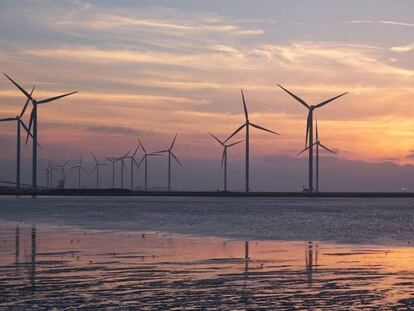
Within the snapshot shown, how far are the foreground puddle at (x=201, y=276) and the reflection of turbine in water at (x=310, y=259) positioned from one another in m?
0.04

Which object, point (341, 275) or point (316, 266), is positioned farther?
point (316, 266)

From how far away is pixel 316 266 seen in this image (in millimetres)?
33938

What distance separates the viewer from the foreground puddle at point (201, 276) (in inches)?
899

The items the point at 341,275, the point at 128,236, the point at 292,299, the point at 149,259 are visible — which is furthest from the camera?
the point at 128,236

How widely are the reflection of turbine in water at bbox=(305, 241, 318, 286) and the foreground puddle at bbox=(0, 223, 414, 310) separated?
4 cm

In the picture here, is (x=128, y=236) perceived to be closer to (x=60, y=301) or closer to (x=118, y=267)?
(x=118, y=267)

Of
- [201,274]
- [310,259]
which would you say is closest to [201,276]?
[201,274]

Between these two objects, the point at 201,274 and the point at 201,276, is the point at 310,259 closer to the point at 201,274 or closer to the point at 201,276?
the point at 201,274

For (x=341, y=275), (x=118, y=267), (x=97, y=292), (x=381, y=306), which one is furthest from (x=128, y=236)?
(x=381, y=306)

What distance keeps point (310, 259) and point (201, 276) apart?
9.68 m

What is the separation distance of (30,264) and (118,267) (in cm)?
393

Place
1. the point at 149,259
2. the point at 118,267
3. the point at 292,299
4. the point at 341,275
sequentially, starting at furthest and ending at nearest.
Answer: the point at 149,259, the point at 118,267, the point at 341,275, the point at 292,299

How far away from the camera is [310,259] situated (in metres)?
37.7

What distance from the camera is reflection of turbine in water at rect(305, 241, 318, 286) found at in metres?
30.1
